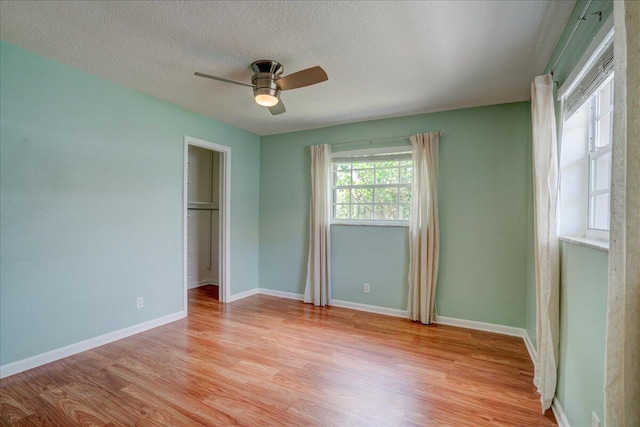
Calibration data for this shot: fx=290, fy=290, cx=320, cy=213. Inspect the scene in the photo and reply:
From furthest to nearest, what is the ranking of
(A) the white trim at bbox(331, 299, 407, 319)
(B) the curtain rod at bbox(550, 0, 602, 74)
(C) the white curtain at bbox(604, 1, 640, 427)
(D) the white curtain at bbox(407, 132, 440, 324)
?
(A) the white trim at bbox(331, 299, 407, 319) → (D) the white curtain at bbox(407, 132, 440, 324) → (B) the curtain rod at bbox(550, 0, 602, 74) → (C) the white curtain at bbox(604, 1, 640, 427)

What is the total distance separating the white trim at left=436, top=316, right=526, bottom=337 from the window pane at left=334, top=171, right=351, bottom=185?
2.05m

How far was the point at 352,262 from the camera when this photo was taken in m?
3.87

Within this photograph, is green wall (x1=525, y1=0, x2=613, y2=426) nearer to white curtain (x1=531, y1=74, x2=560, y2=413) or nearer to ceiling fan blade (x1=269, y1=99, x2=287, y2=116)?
white curtain (x1=531, y1=74, x2=560, y2=413)

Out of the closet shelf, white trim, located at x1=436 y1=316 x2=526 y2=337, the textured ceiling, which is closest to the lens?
the textured ceiling

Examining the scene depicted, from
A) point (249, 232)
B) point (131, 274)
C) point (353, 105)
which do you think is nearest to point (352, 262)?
point (249, 232)

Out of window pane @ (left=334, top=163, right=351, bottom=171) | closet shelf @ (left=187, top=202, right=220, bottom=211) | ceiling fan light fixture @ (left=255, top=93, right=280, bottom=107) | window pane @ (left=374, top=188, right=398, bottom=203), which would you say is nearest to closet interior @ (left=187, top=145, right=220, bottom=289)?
closet shelf @ (left=187, top=202, right=220, bottom=211)

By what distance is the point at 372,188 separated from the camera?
3.85 m

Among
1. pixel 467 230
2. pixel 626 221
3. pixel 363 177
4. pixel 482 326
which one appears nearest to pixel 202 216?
pixel 363 177

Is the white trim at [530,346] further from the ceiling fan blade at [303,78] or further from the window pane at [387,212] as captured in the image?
the ceiling fan blade at [303,78]

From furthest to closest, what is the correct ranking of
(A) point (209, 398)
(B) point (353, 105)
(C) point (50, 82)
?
(B) point (353, 105)
(C) point (50, 82)
(A) point (209, 398)

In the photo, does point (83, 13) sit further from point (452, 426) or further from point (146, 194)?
point (452, 426)

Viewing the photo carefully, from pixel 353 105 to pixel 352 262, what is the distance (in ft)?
6.46

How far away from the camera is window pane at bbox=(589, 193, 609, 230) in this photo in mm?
1486

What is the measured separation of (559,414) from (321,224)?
2.85 m
